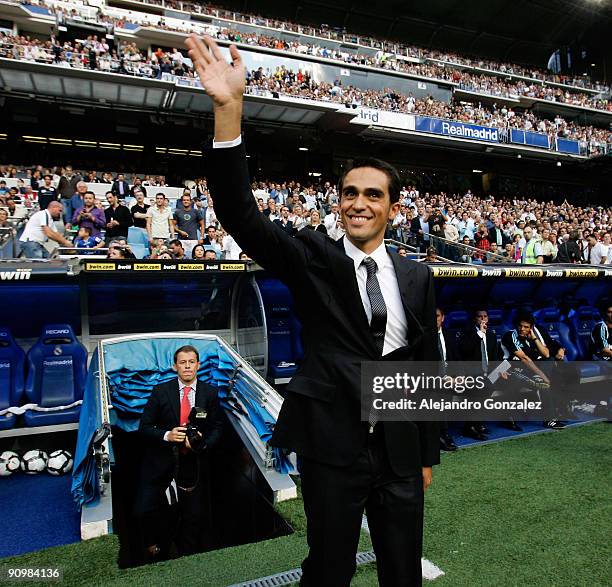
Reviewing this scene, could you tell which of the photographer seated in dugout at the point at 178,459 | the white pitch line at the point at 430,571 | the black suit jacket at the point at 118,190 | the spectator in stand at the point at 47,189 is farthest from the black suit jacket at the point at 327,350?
the spectator in stand at the point at 47,189

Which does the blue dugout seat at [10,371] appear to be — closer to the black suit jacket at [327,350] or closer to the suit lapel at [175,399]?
the suit lapel at [175,399]

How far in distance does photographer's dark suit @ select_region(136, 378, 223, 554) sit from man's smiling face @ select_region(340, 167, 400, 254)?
11.1ft

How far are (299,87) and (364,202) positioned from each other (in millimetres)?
27745

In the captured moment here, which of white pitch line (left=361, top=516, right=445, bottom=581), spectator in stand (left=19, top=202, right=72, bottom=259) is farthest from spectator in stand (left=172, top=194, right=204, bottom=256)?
white pitch line (left=361, top=516, right=445, bottom=581)

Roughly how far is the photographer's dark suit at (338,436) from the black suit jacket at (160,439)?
3.11 m

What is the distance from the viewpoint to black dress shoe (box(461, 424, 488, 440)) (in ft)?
22.3

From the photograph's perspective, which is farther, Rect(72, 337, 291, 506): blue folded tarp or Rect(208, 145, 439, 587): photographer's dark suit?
Rect(72, 337, 291, 506): blue folded tarp

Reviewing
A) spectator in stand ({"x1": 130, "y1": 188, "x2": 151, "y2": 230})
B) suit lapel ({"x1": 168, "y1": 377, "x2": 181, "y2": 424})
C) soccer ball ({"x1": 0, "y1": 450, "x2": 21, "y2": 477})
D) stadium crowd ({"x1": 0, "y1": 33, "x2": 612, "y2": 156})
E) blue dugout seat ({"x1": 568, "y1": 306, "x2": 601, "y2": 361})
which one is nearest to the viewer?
suit lapel ({"x1": 168, "y1": 377, "x2": 181, "y2": 424})

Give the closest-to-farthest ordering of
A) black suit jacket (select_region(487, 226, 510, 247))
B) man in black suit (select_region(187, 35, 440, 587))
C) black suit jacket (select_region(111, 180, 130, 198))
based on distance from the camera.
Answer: man in black suit (select_region(187, 35, 440, 587)) < black suit jacket (select_region(111, 180, 130, 198)) < black suit jacket (select_region(487, 226, 510, 247))

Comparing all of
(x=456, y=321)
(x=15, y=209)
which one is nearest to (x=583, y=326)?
(x=456, y=321)

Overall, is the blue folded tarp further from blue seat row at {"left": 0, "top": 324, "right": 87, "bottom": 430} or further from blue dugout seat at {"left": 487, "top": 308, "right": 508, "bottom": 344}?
blue dugout seat at {"left": 487, "top": 308, "right": 508, "bottom": 344}

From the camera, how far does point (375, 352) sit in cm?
180

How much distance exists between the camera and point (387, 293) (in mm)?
1935

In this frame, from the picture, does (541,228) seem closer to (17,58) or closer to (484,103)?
(17,58)
